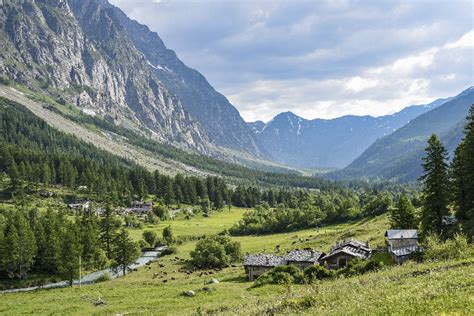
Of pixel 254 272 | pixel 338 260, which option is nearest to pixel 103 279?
pixel 254 272

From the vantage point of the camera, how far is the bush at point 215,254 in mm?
100356

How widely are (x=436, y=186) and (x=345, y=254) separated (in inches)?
767

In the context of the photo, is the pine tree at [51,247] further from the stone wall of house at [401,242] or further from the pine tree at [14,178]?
the pine tree at [14,178]

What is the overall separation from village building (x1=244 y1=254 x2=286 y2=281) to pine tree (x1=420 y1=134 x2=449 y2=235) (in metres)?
27.1

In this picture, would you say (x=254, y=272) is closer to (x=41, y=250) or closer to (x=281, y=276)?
(x=281, y=276)

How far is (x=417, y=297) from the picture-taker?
74.3 ft

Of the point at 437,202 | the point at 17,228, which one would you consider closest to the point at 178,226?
the point at 17,228

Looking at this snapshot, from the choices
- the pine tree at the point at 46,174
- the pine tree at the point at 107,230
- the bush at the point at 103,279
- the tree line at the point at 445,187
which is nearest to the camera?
the tree line at the point at 445,187

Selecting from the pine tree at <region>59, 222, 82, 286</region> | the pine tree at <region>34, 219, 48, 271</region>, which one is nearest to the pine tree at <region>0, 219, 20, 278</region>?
the pine tree at <region>34, 219, 48, 271</region>

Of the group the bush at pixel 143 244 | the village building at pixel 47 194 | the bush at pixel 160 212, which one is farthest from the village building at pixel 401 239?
the village building at pixel 47 194

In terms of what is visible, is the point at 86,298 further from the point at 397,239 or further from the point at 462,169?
the point at 462,169

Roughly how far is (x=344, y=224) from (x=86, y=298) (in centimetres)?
10000

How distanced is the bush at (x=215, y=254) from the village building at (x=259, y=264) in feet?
71.9

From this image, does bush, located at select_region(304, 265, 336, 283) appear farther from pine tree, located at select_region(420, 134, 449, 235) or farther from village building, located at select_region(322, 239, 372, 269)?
pine tree, located at select_region(420, 134, 449, 235)
